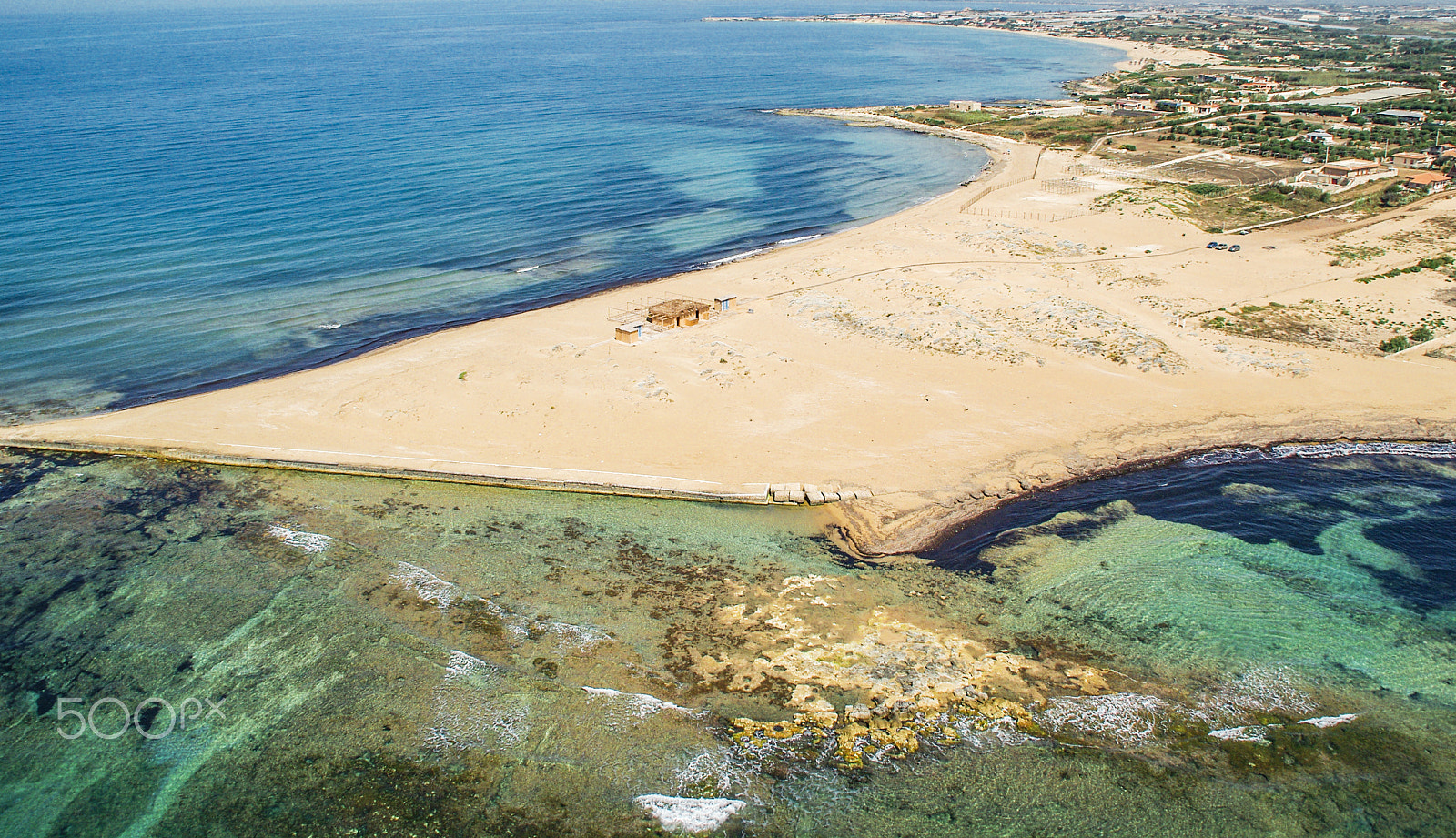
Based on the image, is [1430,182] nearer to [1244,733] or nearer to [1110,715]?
[1244,733]

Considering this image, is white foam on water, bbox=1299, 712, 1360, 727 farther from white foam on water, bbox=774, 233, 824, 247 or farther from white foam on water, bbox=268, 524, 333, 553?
white foam on water, bbox=774, 233, 824, 247

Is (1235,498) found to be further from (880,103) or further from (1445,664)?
(880,103)

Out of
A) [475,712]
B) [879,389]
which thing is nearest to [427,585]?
[475,712]

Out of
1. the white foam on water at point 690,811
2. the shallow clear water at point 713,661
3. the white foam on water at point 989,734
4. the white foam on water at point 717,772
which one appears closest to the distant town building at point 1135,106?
the shallow clear water at point 713,661

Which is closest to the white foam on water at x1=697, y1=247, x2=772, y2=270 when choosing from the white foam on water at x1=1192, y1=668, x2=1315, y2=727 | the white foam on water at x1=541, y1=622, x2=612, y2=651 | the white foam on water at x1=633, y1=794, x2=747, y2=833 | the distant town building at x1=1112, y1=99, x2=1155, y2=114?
the white foam on water at x1=541, y1=622, x2=612, y2=651

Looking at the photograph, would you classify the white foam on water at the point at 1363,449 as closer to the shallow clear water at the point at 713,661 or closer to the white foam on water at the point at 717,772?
the shallow clear water at the point at 713,661

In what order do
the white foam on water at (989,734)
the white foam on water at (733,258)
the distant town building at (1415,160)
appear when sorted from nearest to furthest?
the white foam on water at (989,734), the white foam on water at (733,258), the distant town building at (1415,160)
